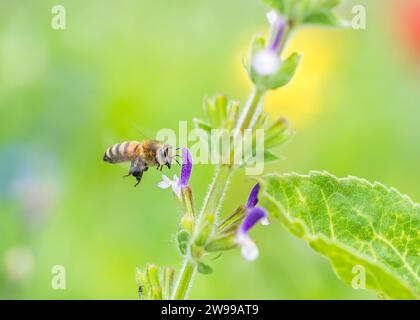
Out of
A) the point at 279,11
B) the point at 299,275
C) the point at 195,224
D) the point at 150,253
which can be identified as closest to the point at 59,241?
the point at 150,253

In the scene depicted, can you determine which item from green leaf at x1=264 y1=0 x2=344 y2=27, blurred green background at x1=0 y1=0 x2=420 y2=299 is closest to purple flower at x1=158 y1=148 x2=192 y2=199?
green leaf at x1=264 y1=0 x2=344 y2=27

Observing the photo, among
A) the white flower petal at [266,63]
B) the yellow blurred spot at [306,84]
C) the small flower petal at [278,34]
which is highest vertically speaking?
the yellow blurred spot at [306,84]

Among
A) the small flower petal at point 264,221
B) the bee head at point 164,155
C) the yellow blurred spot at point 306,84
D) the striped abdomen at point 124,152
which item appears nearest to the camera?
the small flower petal at point 264,221

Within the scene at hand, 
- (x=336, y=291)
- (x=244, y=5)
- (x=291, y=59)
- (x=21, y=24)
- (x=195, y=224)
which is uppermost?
(x=244, y=5)

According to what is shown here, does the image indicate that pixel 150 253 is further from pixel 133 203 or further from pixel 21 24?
pixel 21 24

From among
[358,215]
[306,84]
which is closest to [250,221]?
[358,215]

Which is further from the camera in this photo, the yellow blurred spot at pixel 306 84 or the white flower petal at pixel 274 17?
the yellow blurred spot at pixel 306 84

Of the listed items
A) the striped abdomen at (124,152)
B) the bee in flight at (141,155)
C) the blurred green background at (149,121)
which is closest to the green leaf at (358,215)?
the bee in flight at (141,155)

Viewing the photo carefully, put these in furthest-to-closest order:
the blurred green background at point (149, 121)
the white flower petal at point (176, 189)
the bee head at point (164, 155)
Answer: the blurred green background at point (149, 121), the bee head at point (164, 155), the white flower petal at point (176, 189)

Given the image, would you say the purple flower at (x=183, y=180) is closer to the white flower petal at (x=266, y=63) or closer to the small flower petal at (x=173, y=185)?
the small flower petal at (x=173, y=185)
